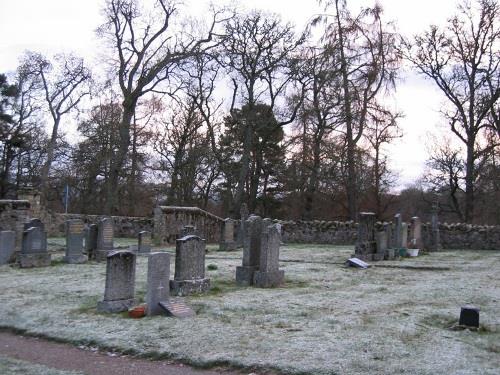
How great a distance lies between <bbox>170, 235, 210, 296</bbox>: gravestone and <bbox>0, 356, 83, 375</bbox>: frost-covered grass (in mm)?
4169

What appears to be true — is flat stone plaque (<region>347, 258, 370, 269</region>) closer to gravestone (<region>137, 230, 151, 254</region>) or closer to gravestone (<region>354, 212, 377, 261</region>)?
gravestone (<region>354, 212, 377, 261</region>)

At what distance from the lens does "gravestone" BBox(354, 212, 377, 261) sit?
17.0m

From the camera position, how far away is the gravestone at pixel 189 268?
10.2m

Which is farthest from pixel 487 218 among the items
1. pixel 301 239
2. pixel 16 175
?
A: pixel 16 175

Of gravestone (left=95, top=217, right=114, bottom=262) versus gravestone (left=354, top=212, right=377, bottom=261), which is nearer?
gravestone (left=354, top=212, right=377, bottom=261)

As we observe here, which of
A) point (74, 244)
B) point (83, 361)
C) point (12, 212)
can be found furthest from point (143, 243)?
point (83, 361)

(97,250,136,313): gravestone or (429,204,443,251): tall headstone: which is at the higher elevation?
(429,204,443,251): tall headstone

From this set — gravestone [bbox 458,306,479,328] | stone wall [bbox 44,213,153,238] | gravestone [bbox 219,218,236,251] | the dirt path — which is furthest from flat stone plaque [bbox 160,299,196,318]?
stone wall [bbox 44,213,153,238]

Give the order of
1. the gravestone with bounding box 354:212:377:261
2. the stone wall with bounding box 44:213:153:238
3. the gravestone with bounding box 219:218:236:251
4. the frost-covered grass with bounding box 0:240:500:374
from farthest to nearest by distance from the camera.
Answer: the stone wall with bounding box 44:213:153:238 → the gravestone with bounding box 219:218:236:251 → the gravestone with bounding box 354:212:377:261 → the frost-covered grass with bounding box 0:240:500:374

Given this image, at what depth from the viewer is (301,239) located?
26.7 metres

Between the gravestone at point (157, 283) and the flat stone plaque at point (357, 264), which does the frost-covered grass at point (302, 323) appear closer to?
the gravestone at point (157, 283)

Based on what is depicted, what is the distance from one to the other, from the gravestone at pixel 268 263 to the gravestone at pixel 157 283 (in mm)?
3269

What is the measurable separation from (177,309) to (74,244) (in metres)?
9.30

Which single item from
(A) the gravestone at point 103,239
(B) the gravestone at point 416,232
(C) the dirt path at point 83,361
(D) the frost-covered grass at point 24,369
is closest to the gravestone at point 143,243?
(A) the gravestone at point 103,239
